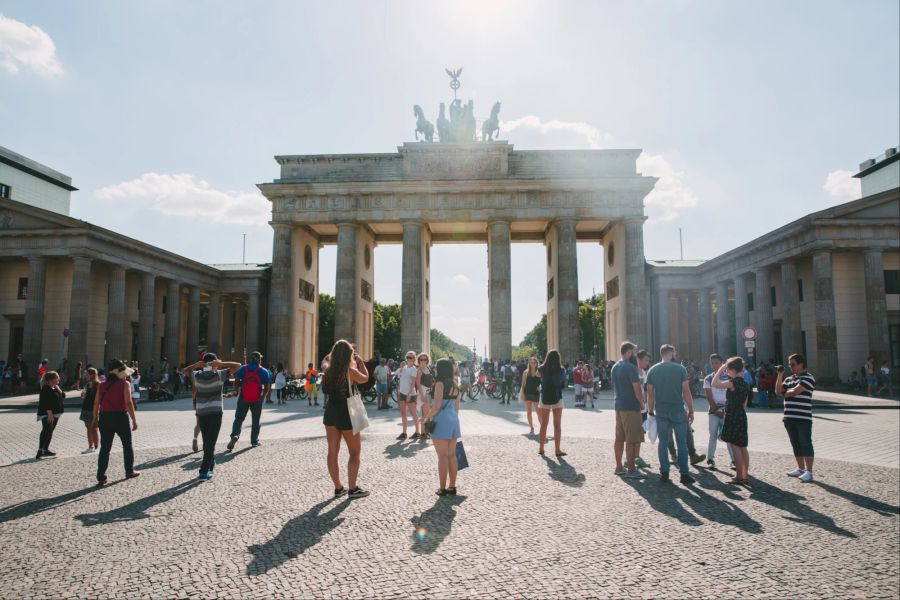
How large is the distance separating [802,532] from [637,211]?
3486 centimetres

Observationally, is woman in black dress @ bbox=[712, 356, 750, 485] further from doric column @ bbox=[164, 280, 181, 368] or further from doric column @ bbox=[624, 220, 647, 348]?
doric column @ bbox=[164, 280, 181, 368]

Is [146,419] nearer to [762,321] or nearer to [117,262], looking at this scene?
[117,262]

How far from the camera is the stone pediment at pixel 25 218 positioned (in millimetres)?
30438

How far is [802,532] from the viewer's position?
19.2 feet

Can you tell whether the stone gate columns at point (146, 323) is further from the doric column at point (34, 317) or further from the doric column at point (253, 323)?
the doric column at point (253, 323)

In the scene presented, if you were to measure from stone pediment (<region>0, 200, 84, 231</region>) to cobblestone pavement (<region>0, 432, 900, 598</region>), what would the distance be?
27681 mm

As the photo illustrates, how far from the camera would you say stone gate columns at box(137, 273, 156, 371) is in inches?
1362

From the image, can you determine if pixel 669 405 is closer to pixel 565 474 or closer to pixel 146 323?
pixel 565 474

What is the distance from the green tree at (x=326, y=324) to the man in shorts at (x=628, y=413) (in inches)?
2349

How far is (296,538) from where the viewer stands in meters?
5.53

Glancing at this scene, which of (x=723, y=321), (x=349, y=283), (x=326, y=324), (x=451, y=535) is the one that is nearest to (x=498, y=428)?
(x=451, y=535)

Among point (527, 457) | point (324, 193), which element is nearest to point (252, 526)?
point (527, 457)

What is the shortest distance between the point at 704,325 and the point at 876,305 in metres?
15.6

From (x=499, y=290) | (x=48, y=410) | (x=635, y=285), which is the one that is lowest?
(x=48, y=410)
